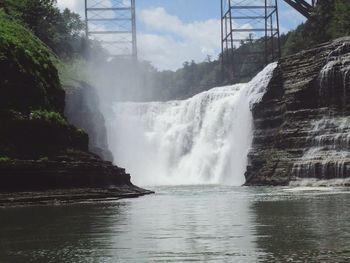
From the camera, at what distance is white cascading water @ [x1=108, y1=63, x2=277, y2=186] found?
6359 cm

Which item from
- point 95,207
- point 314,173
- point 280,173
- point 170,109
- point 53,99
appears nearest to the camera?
point 95,207

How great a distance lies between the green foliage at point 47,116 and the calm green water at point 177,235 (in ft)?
30.2

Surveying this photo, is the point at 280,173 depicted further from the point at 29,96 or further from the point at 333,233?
the point at 333,233

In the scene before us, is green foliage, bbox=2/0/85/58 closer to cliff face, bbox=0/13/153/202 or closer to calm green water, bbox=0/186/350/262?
cliff face, bbox=0/13/153/202

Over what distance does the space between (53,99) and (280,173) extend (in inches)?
912

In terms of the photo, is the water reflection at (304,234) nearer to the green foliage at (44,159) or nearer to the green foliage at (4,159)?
the green foliage at (44,159)

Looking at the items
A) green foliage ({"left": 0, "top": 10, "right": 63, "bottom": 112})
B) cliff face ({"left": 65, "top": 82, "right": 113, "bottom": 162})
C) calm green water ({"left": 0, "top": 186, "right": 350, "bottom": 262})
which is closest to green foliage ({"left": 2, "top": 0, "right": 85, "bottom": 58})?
cliff face ({"left": 65, "top": 82, "right": 113, "bottom": 162})

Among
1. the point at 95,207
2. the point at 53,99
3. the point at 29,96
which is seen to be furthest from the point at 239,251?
the point at 53,99

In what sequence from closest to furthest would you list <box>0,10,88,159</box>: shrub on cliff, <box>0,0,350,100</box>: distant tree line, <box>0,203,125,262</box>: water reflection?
<box>0,203,125,262</box>: water reflection → <box>0,10,88,159</box>: shrub on cliff → <box>0,0,350,100</box>: distant tree line

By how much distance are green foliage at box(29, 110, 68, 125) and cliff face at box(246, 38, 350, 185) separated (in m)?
22.6

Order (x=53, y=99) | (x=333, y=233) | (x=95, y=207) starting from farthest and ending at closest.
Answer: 1. (x=53, y=99)
2. (x=95, y=207)
3. (x=333, y=233)

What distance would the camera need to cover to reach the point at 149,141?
74.1m

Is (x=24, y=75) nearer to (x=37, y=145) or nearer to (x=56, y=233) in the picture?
(x=37, y=145)

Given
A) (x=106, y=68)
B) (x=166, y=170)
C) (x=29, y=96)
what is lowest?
(x=166, y=170)
